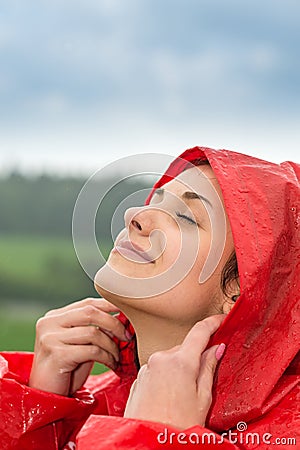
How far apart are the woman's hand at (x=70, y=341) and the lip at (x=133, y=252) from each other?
19 centimetres

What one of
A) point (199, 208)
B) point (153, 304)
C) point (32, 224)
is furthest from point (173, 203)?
point (32, 224)

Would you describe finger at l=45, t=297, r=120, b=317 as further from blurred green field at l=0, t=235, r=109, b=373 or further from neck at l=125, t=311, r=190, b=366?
blurred green field at l=0, t=235, r=109, b=373

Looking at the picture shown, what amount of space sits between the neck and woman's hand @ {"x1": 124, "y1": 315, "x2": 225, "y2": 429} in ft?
0.32

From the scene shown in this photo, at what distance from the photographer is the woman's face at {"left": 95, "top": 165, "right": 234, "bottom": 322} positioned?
96 cm

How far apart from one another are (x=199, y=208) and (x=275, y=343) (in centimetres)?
21

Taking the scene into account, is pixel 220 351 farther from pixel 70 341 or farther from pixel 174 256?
pixel 70 341

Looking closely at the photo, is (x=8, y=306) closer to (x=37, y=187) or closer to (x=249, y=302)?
(x=37, y=187)

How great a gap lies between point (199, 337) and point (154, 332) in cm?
13

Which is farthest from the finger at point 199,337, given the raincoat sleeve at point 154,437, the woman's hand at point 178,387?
the raincoat sleeve at point 154,437

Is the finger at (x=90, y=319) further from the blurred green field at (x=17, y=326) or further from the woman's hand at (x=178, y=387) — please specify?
the blurred green field at (x=17, y=326)

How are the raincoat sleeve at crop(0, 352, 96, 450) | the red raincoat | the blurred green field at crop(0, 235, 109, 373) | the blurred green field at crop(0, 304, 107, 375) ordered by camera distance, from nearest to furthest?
the red raincoat, the raincoat sleeve at crop(0, 352, 96, 450), the blurred green field at crop(0, 304, 107, 375), the blurred green field at crop(0, 235, 109, 373)

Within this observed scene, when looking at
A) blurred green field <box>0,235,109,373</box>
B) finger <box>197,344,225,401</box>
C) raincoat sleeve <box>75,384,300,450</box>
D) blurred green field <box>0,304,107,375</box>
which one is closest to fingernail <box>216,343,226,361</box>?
finger <box>197,344,225,401</box>

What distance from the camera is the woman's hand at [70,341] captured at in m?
1.10

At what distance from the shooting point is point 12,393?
3.51ft
